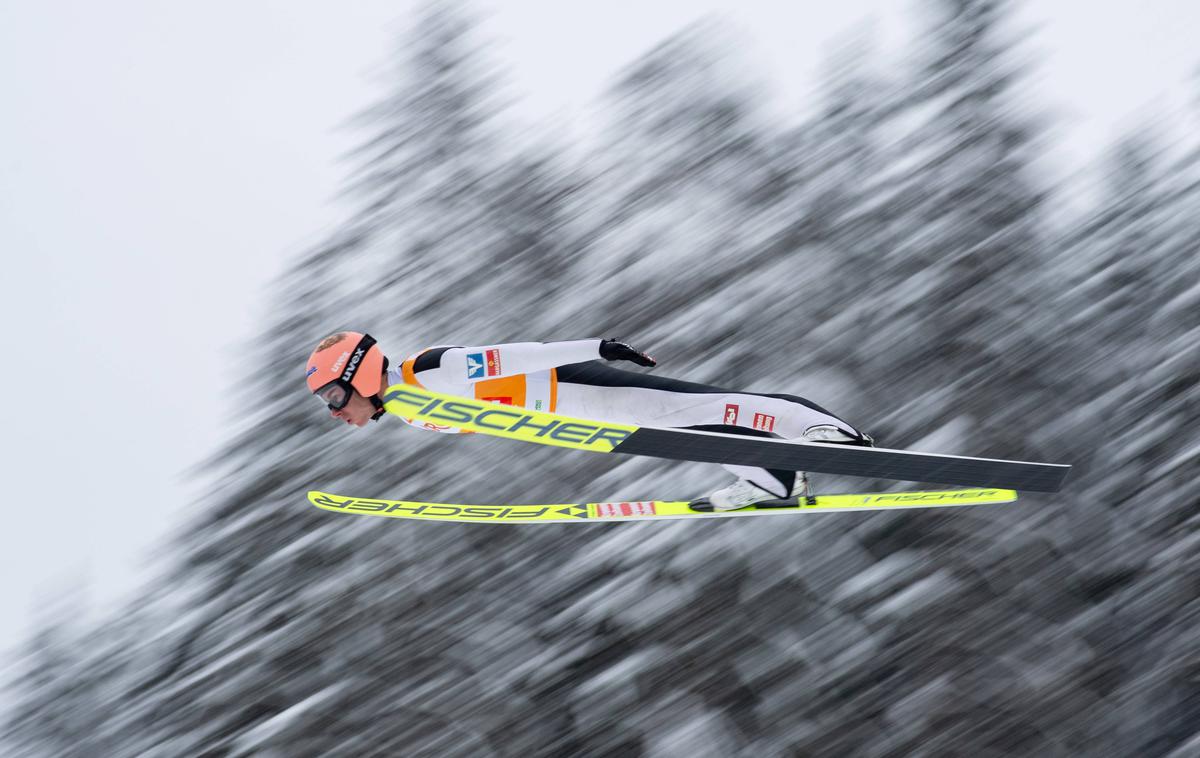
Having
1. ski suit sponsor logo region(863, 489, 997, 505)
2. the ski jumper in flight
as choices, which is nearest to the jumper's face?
the ski jumper in flight

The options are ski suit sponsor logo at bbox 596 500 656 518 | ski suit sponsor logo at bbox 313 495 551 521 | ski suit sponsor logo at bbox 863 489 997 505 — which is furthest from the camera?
ski suit sponsor logo at bbox 313 495 551 521

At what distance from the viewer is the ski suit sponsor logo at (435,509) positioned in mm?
5977

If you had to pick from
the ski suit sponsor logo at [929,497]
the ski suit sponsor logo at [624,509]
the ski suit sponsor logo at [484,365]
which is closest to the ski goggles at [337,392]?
the ski suit sponsor logo at [484,365]

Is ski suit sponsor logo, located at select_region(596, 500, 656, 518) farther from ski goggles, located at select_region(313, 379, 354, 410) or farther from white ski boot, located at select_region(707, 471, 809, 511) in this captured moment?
ski goggles, located at select_region(313, 379, 354, 410)

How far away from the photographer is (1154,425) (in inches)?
318

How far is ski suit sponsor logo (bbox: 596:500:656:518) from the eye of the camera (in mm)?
5848

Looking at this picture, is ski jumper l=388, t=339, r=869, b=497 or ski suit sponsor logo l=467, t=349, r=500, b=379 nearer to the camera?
ski suit sponsor logo l=467, t=349, r=500, b=379

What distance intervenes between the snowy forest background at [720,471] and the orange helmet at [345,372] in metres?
3.47

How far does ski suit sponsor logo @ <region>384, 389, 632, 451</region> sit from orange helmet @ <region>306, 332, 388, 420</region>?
9cm

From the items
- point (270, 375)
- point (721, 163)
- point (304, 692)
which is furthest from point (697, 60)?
point (304, 692)

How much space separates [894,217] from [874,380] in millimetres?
2296

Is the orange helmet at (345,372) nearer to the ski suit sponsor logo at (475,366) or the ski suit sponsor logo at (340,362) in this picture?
the ski suit sponsor logo at (340,362)

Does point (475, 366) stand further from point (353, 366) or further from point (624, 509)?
point (624, 509)

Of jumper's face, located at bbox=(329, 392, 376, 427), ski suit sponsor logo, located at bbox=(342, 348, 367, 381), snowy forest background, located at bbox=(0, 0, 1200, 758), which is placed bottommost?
snowy forest background, located at bbox=(0, 0, 1200, 758)
